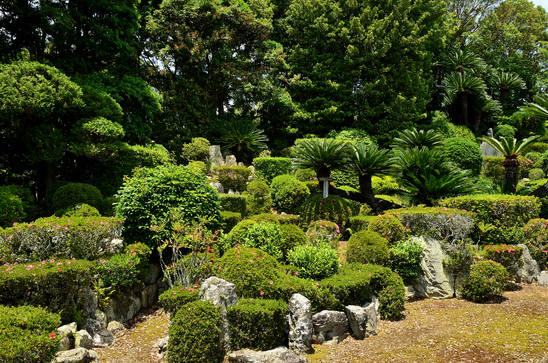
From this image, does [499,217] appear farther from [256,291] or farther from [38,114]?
[38,114]

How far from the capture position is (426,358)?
5398 mm

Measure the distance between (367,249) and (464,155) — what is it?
38.7ft

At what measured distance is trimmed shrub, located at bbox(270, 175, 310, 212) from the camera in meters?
12.9

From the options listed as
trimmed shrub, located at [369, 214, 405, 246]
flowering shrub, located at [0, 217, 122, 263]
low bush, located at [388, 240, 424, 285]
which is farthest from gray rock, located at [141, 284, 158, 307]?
trimmed shrub, located at [369, 214, 405, 246]

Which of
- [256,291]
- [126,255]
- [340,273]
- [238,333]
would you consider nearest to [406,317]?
[340,273]

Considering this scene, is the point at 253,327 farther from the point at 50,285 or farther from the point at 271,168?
the point at 271,168

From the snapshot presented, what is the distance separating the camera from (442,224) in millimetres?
8797

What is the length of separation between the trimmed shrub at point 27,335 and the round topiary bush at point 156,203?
2.86 m

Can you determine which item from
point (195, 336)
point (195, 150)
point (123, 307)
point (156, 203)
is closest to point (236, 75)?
point (195, 150)

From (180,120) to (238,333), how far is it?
656 inches

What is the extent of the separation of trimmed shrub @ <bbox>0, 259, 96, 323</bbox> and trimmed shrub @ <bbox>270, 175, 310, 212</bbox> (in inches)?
310

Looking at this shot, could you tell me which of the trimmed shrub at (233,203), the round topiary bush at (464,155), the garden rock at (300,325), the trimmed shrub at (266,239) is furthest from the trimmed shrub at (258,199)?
→ the round topiary bush at (464,155)

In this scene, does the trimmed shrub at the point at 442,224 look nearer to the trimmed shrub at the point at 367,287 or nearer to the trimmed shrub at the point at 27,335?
the trimmed shrub at the point at 367,287

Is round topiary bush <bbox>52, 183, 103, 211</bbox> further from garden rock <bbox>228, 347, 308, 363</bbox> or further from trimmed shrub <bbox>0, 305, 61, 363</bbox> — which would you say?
garden rock <bbox>228, 347, 308, 363</bbox>
